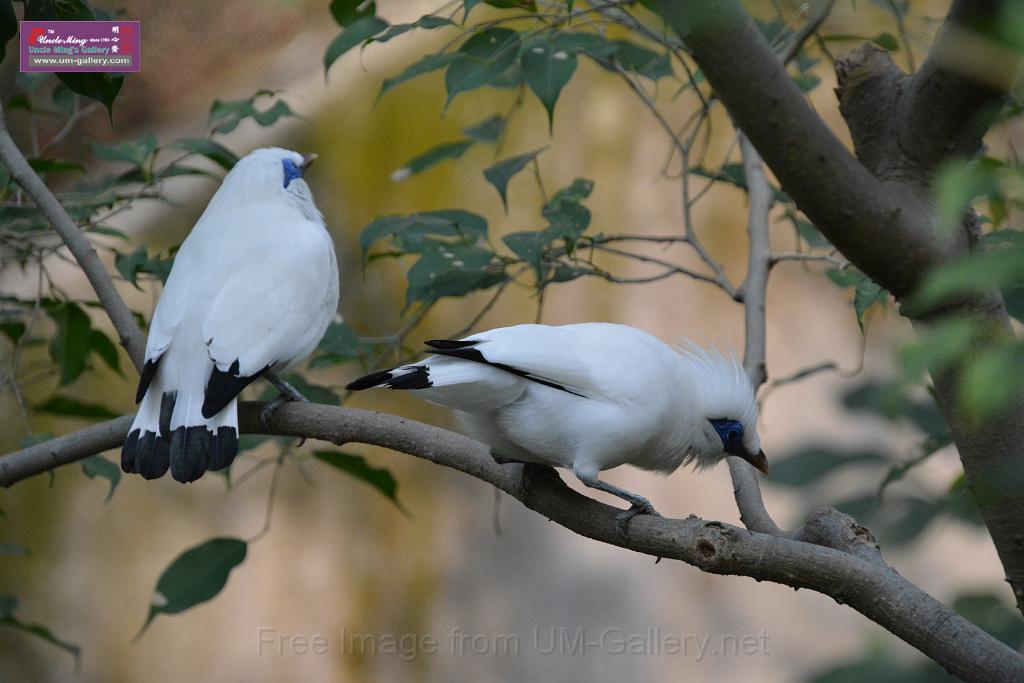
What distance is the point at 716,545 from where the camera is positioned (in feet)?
4.27

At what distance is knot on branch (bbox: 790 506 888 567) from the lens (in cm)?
140

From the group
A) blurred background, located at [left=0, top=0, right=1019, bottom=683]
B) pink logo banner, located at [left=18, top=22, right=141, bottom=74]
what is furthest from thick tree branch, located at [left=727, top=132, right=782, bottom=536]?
blurred background, located at [left=0, top=0, right=1019, bottom=683]

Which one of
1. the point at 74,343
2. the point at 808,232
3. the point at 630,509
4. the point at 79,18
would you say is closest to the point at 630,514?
the point at 630,509

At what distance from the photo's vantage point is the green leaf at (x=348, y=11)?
2.04 meters

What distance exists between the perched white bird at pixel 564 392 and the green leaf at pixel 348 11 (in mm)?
831

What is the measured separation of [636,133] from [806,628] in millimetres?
2161

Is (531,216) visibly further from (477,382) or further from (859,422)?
(859,422)

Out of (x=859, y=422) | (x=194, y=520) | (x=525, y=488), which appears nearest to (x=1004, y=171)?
(x=859, y=422)

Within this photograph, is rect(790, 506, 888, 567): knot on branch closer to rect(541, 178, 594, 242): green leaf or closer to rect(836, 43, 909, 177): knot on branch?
rect(836, 43, 909, 177): knot on branch

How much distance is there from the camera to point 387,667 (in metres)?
4.56

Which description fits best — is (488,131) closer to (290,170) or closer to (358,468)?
(290,170)

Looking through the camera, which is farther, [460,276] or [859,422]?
[460,276]

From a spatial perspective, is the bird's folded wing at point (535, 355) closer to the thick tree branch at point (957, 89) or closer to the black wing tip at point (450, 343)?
the black wing tip at point (450, 343)

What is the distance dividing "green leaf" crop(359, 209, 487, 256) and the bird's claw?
80 centimetres
